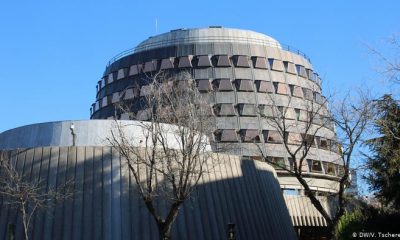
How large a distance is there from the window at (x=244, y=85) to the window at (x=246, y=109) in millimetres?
2032

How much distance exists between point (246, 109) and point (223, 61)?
6740 millimetres

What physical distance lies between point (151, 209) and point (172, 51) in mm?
45876

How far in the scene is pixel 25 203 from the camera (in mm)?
21719

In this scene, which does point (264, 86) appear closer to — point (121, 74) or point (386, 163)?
point (121, 74)

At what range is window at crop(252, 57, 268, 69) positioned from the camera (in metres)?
62.2

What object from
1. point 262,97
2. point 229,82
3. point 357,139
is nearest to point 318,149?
point 262,97

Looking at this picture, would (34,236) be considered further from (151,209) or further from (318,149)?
(318,149)

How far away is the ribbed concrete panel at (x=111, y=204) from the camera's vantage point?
21.5 metres

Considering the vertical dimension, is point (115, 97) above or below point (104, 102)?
below

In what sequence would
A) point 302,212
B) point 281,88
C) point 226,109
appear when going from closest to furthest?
point 302,212
point 226,109
point 281,88

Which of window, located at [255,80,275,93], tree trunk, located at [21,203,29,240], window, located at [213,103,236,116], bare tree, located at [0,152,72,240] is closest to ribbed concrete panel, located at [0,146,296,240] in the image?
bare tree, located at [0,152,72,240]

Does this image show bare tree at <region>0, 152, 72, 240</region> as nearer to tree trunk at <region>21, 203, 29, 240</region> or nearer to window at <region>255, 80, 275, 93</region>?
tree trunk at <region>21, 203, 29, 240</region>

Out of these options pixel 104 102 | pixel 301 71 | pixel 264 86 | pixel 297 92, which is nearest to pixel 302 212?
pixel 264 86

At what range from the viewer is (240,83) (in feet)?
197
